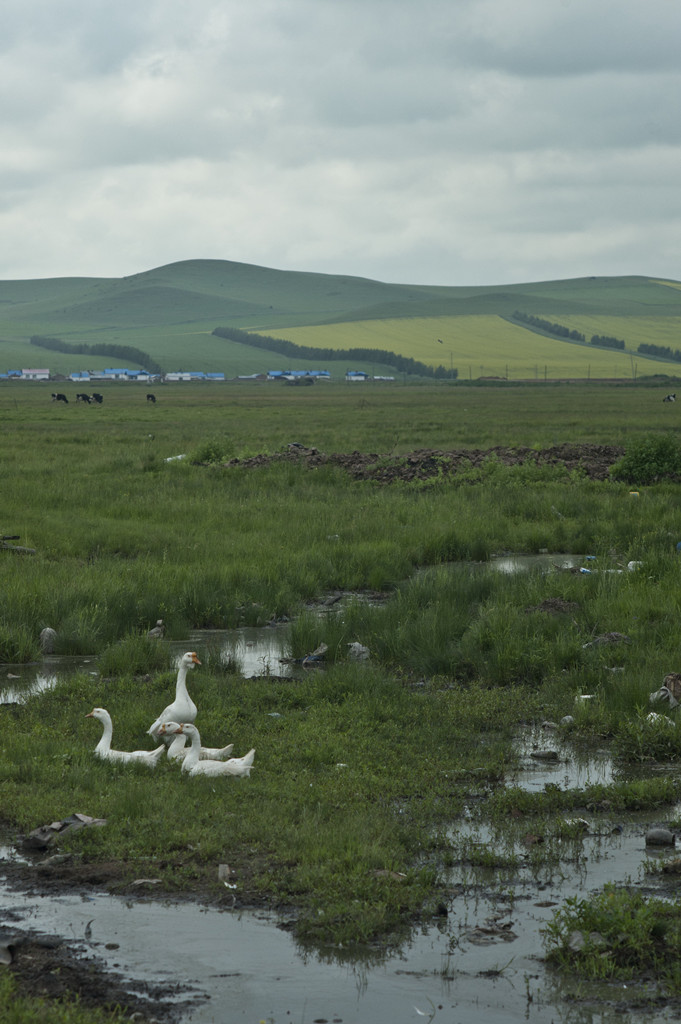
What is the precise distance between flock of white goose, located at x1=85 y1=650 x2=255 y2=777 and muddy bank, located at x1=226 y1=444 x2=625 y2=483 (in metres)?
19.3

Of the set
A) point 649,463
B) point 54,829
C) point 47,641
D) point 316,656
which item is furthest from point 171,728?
point 649,463

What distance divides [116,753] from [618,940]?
14.8ft

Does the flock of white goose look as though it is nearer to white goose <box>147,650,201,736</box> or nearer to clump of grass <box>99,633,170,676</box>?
white goose <box>147,650,201,736</box>

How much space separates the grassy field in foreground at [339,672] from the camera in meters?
7.39

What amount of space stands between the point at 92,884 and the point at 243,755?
2477mm

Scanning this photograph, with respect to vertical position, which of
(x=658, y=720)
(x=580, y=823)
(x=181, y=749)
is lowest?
(x=580, y=823)

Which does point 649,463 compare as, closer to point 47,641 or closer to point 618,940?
point 47,641

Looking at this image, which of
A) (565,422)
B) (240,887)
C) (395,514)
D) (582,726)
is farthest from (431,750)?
(565,422)

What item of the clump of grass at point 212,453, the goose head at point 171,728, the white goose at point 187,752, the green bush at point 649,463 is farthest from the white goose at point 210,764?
the clump of grass at point 212,453

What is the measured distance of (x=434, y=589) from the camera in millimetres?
15391

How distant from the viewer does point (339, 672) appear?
11641mm

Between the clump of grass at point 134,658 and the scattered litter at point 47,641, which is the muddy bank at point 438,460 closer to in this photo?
the scattered litter at point 47,641

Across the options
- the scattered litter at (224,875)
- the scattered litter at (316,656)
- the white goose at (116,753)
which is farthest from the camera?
the scattered litter at (316,656)

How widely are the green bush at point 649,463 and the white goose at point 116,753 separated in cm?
2190
